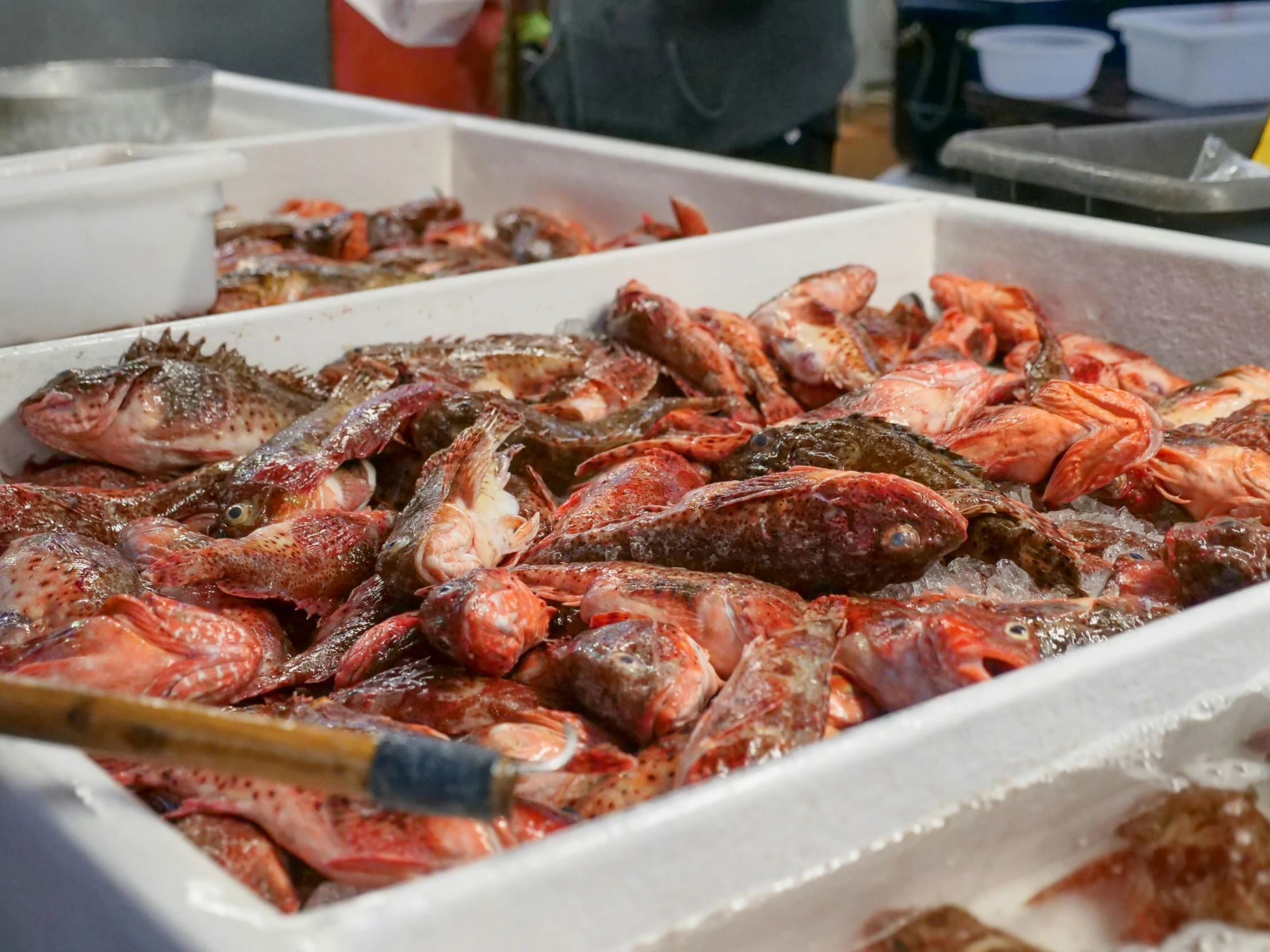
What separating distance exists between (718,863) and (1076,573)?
850 millimetres

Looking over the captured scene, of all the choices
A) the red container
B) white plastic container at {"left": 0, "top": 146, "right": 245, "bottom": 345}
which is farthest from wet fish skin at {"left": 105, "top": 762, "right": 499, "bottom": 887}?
the red container

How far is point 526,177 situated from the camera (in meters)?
4.31

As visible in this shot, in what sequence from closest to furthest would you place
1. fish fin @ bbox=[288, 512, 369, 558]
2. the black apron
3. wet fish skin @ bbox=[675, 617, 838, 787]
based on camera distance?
wet fish skin @ bbox=[675, 617, 838, 787] < fish fin @ bbox=[288, 512, 369, 558] < the black apron

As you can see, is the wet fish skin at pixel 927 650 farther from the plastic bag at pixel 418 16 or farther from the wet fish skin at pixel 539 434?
the plastic bag at pixel 418 16

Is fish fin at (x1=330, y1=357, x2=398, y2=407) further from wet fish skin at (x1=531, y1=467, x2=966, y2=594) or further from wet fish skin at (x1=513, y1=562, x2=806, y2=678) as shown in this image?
wet fish skin at (x1=513, y1=562, x2=806, y2=678)

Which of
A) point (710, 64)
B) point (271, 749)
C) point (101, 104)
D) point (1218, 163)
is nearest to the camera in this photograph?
point (271, 749)

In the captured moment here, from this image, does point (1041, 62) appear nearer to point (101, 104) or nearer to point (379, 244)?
point (379, 244)

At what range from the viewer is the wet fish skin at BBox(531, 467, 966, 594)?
1716mm

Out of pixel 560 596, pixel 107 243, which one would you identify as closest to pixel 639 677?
pixel 560 596

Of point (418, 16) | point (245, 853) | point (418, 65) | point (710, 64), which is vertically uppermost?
point (418, 16)

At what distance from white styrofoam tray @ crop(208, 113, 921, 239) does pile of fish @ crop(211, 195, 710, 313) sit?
0.22 ft

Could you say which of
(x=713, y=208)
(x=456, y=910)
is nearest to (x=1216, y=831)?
(x=456, y=910)

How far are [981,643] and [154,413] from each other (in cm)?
155

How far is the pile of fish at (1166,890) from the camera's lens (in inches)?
49.2
